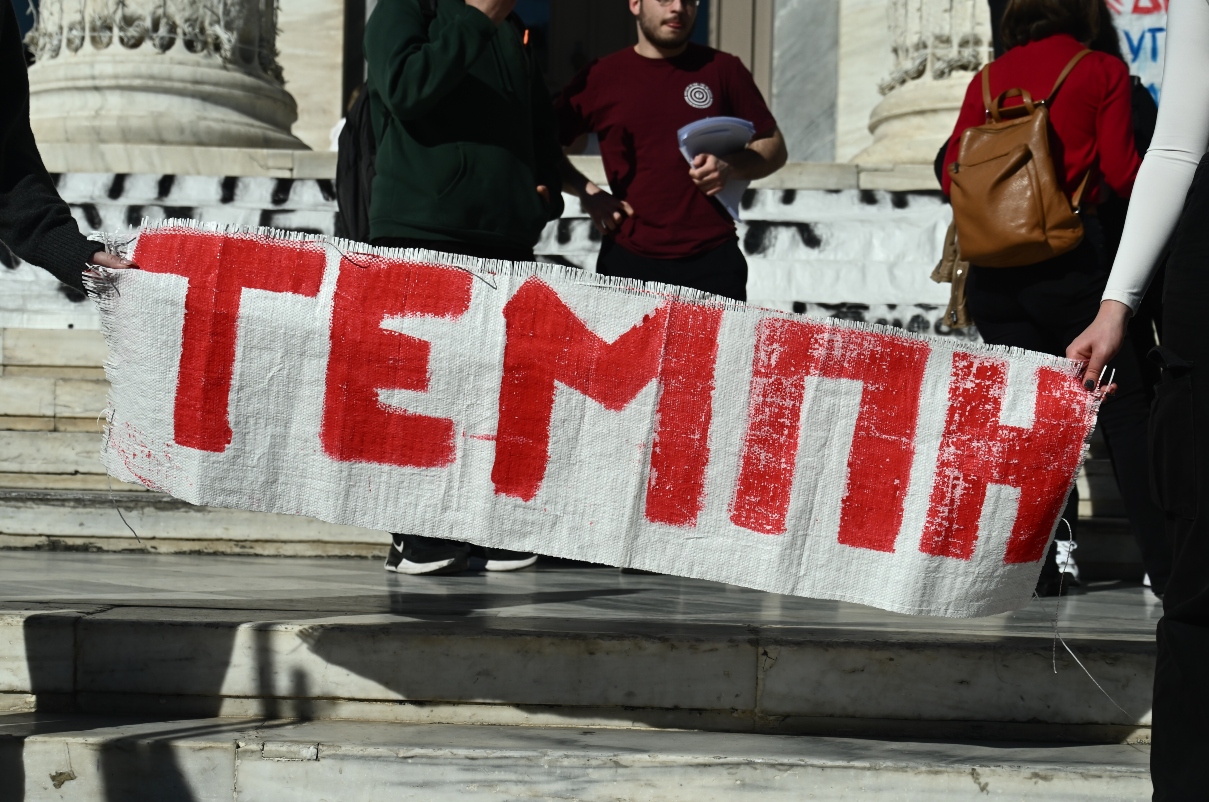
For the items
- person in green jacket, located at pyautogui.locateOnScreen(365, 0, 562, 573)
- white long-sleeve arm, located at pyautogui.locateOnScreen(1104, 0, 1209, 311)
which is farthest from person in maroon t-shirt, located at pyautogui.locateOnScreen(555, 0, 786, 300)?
white long-sleeve arm, located at pyautogui.locateOnScreen(1104, 0, 1209, 311)

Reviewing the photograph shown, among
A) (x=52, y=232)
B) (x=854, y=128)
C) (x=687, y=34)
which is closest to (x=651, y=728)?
(x=52, y=232)

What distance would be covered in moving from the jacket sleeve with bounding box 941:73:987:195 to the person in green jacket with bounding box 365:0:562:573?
1116 mm

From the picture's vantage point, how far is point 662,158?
4.23 m

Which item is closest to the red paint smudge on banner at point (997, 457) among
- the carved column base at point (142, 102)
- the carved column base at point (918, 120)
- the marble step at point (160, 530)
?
the marble step at point (160, 530)

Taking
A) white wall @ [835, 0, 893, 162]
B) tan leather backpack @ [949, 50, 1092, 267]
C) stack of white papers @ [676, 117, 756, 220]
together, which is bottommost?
tan leather backpack @ [949, 50, 1092, 267]

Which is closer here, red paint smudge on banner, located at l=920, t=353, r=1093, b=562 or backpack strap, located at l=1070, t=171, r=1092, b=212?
red paint smudge on banner, located at l=920, t=353, r=1093, b=562

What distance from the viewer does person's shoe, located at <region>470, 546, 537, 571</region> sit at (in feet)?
14.7

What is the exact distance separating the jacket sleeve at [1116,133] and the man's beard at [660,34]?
1.24 metres

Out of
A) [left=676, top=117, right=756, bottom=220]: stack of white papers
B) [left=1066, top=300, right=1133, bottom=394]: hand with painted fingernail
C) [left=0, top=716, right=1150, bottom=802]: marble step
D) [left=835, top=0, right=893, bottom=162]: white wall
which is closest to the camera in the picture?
[left=1066, top=300, right=1133, bottom=394]: hand with painted fingernail

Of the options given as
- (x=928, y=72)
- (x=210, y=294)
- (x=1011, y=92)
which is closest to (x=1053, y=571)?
(x=1011, y=92)

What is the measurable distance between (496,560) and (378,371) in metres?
1.80

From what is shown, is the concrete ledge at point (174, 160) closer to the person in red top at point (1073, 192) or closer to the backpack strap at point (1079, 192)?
the person in red top at point (1073, 192)

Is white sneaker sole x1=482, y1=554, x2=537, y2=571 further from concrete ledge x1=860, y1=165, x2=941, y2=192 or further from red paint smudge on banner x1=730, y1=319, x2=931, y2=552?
concrete ledge x1=860, y1=165, x2=941, y2=192

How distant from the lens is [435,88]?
140 inches
